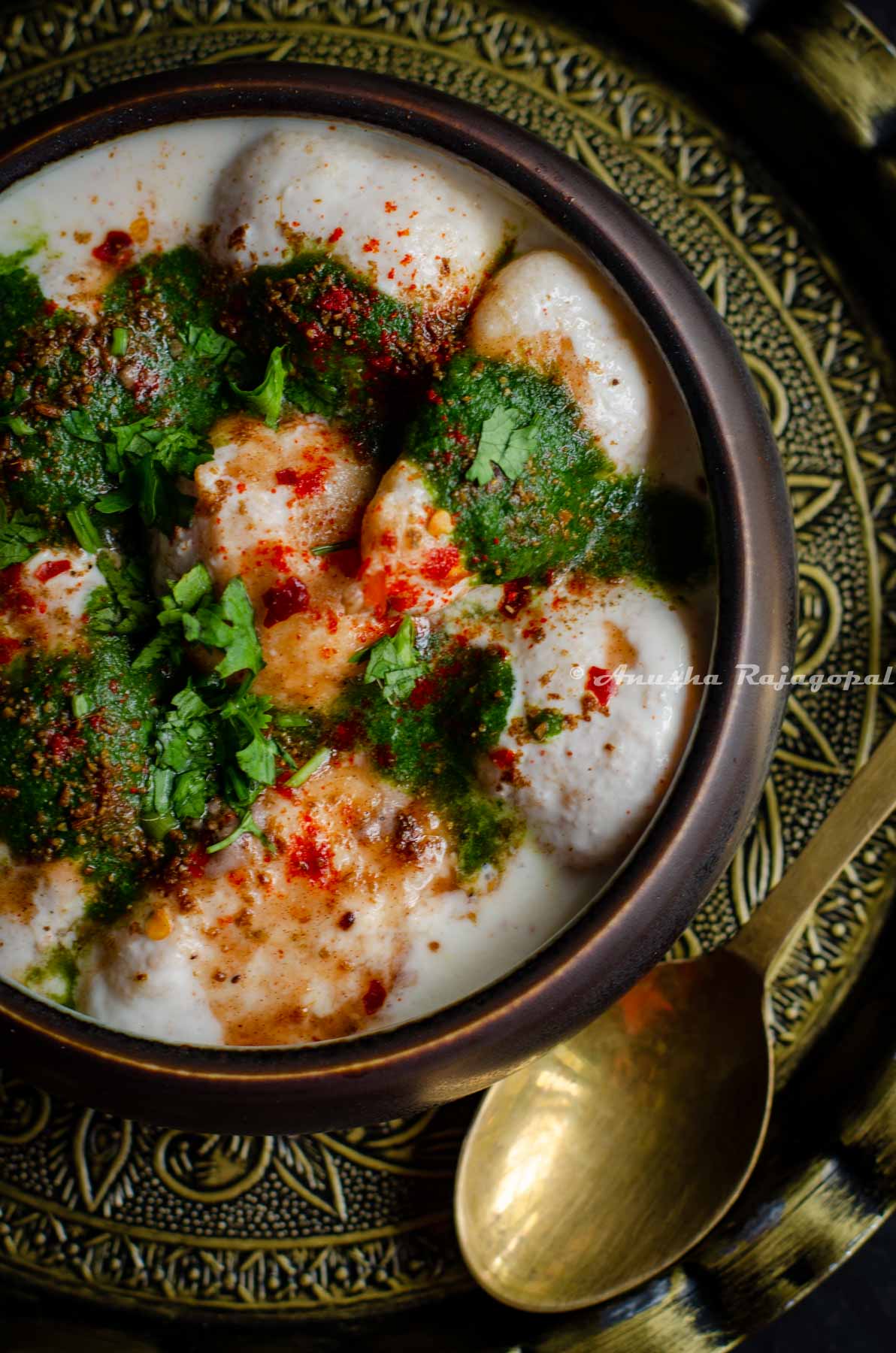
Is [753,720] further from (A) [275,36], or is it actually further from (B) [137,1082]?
(A) [275,36]

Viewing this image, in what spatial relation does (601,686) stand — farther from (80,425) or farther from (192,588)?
(80,425)

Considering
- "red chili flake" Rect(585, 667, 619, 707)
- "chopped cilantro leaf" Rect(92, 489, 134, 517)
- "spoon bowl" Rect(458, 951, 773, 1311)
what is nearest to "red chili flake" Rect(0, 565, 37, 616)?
"chopped cilantro leaf" Rect(92, 489, 134, 517)

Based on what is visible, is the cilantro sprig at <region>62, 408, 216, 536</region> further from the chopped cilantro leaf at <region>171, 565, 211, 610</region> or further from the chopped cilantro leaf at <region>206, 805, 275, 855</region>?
the chopped cilantro leaf at <region>206, 805, 275, 855</region>

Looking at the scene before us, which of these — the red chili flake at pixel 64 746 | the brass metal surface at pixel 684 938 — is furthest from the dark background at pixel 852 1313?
the red chili flake at pixel 64 746

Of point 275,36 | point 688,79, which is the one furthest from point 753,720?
point 275,36

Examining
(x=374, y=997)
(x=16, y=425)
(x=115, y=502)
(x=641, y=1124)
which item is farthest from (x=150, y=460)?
(x=641, y=1124)

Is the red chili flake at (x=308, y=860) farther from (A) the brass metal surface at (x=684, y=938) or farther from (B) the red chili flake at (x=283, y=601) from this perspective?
(A) the brass metal surface at (x=684, y=938)
